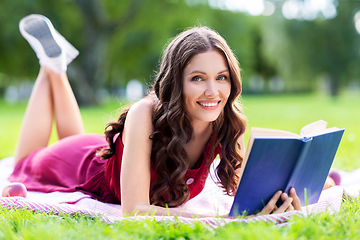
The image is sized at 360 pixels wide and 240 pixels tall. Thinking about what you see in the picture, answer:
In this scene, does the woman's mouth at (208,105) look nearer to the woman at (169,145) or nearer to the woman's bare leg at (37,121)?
the woman at (169,145)

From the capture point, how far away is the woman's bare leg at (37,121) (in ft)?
11.7

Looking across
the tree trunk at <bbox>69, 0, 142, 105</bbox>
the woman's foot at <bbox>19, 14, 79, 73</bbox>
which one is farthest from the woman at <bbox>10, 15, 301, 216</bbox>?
the tree trunk at <bbox>69, 0, 142, 105</bbox>

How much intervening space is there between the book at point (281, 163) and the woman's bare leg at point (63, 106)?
226 centimetres

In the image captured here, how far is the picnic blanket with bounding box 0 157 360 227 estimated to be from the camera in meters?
1.99

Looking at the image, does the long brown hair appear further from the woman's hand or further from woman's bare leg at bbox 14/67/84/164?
woman's bare leg at bbox 14/67/84/164

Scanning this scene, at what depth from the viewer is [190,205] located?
2883 millimetres

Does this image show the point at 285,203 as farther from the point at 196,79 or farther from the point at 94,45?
the point at 94,45

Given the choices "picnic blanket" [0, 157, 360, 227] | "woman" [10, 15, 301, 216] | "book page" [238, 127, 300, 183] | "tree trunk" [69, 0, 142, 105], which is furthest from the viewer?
"tree trunk" [69, 0, 142, 105]

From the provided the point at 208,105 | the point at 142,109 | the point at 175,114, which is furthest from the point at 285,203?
the point at 142,109

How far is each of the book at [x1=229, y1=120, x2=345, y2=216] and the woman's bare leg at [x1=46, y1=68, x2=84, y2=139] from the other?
226 cm

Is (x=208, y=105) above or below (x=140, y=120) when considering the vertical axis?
above

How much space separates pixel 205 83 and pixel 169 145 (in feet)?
1.54

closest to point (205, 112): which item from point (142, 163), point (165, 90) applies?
point (165, 90)

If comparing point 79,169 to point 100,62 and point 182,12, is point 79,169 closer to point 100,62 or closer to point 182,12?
point 100,62
